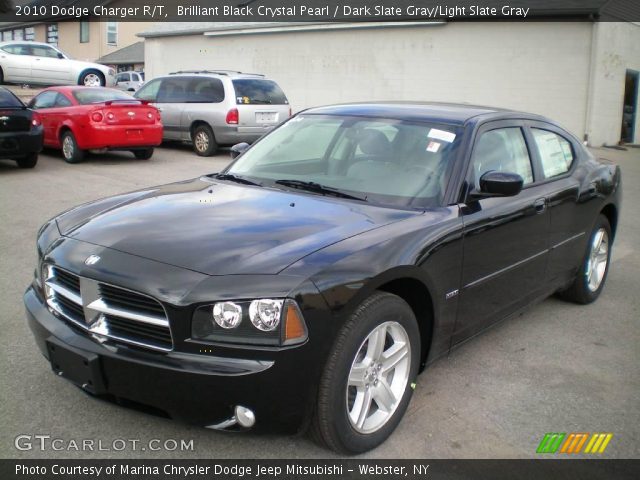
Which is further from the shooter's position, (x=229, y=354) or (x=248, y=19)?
(x=248, y=19)

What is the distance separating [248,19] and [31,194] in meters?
18.0

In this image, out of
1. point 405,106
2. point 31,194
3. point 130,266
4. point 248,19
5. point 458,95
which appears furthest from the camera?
point 248,19

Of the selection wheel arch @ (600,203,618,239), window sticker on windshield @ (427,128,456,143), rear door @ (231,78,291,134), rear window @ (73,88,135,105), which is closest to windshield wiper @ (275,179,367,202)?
window sticker on windshield @ (427,128,456,143)

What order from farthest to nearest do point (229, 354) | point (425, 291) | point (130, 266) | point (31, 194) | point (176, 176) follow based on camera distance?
point (176, 176) < point (31, 194) < point (425, 291) < point (130, 266) < point (229, 354)

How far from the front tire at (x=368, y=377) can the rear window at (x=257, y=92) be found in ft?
38.1

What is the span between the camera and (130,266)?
2941 millimetres

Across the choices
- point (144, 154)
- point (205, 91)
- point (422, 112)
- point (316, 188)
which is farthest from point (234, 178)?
point (205, 91)

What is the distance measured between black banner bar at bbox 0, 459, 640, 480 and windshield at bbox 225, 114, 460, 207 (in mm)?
1419

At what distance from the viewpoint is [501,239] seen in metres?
4.04

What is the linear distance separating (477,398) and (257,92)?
11780 millimetres

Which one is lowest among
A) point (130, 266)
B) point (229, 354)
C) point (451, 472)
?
point (451, 472)

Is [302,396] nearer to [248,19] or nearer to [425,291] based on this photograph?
[425,291]

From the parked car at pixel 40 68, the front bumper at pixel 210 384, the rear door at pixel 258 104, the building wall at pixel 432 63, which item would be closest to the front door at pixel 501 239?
the front bumper at pixel 210 384

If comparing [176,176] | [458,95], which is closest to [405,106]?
[176,176]
